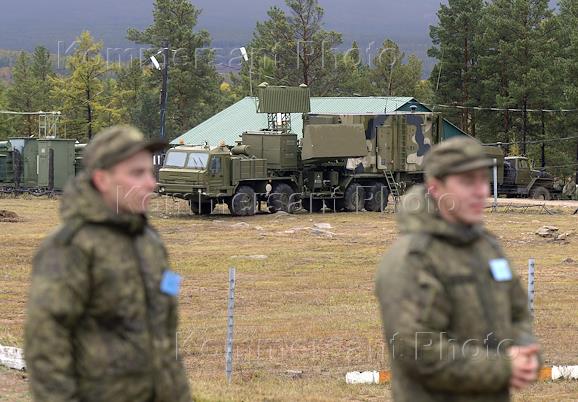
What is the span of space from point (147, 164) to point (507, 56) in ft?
176

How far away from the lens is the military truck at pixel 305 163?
34.3 meters

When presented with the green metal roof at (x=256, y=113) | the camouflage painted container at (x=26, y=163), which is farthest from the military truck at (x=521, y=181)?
the camouflage painted container at (x=26, y=163)

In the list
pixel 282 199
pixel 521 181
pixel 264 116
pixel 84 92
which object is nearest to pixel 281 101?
pixel 282 199

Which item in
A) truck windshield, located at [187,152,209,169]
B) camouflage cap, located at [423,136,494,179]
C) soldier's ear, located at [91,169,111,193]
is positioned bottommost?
truck windshield, located at [187,152,209,169]

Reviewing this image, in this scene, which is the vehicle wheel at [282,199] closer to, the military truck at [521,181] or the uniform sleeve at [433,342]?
the military truck at [521,181]

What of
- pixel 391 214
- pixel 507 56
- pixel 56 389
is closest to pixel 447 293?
pixel 56 389

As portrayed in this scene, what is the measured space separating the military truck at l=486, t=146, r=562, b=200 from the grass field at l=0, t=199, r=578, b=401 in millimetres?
10775

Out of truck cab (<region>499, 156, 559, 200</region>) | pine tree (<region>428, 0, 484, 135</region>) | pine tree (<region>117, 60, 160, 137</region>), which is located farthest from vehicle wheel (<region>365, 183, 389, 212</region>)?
pine tree (<region>117, 60, 160, 137</region>)

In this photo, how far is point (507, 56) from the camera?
187 ft

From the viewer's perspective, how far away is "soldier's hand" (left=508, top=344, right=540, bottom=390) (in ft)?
14.5

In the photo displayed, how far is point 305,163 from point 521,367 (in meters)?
31.7

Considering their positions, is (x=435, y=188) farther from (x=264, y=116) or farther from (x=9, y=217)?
(x=264, y=116)

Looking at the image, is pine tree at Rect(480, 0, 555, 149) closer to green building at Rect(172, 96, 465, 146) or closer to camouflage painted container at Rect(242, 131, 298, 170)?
green building at Rect(172, 96, 465, 146)

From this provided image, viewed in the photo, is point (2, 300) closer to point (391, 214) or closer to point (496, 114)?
point (391, 214)
